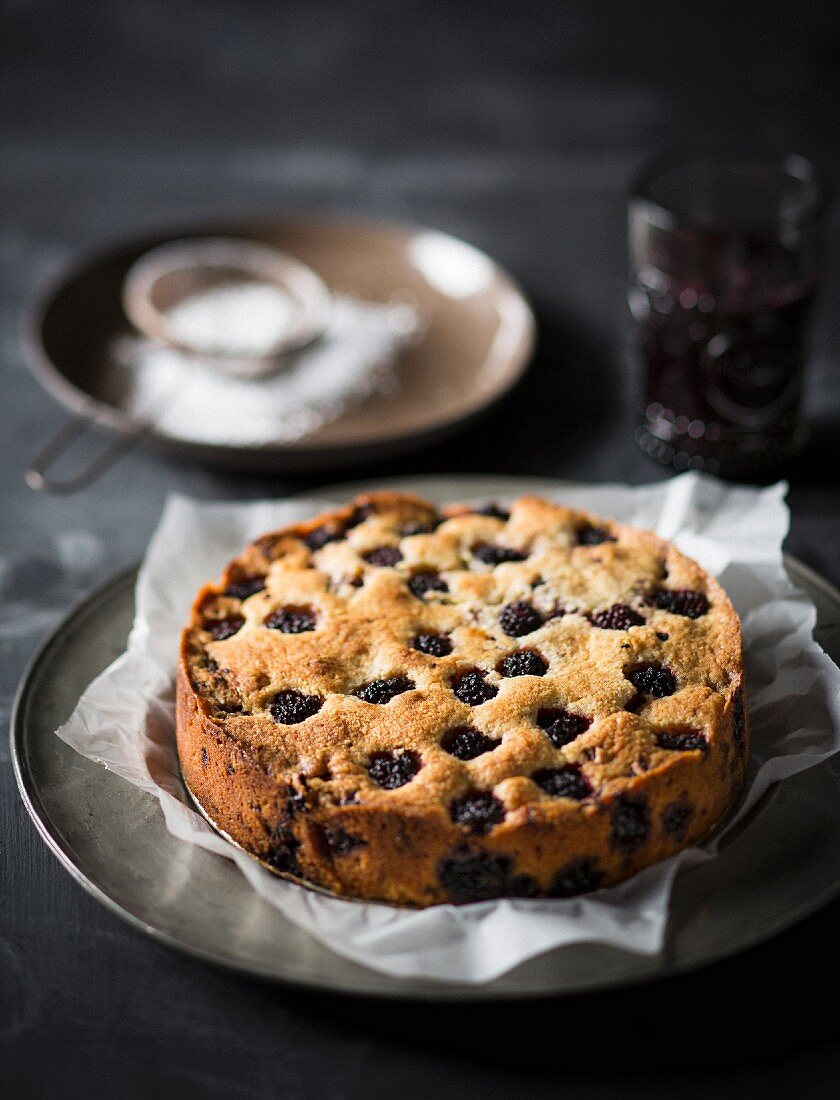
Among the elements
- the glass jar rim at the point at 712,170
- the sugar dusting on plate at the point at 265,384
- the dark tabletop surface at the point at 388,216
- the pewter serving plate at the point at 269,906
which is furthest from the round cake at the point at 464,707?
the glass jar rim at the point at 712,170

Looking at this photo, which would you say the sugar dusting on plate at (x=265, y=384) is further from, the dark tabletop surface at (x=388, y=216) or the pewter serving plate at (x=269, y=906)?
the pewter serving plate at (x=269, y=906)

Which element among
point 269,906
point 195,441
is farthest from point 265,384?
point 269,906

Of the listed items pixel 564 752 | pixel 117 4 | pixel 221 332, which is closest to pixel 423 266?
pixel 221 332

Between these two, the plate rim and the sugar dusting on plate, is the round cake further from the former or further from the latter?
the sugar dusting on plate

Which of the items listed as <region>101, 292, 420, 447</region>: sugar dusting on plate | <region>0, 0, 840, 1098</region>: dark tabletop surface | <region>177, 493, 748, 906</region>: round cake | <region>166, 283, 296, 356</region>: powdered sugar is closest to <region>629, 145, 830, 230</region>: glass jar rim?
<region>0, 0, 840, 1098</region>: dark tabletop surface

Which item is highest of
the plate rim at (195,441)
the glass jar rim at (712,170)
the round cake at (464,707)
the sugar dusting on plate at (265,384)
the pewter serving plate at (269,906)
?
the glass jar rim at (712,170)

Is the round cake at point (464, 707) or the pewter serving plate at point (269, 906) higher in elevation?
the round cake at point (464, 707)
